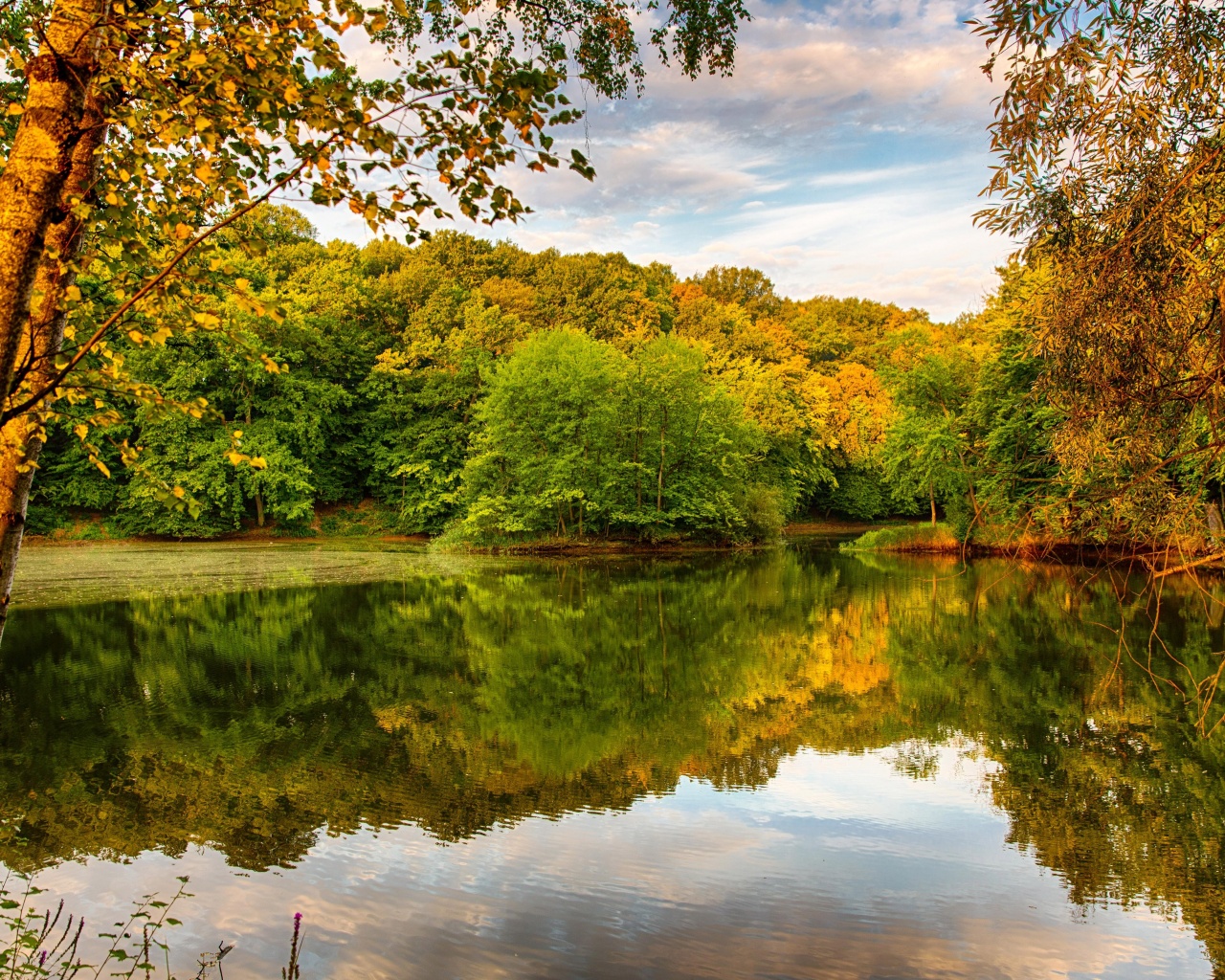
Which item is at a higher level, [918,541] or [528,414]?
[528,414]

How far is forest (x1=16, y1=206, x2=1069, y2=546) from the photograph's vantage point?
33.2 metres

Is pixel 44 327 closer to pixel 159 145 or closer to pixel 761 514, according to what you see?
pixel 159 145

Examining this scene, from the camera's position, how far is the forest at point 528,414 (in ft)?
109

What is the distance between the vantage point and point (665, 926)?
5.25m

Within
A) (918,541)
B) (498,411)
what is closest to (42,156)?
(498,411)

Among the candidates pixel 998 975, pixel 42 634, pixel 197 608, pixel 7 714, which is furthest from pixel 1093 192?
pixel 197 608

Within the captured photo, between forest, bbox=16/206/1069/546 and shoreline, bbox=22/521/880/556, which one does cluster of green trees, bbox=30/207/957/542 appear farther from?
shoreline, bbox=22/521/880/556

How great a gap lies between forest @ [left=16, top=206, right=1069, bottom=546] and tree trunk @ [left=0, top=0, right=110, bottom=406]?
23.3 m

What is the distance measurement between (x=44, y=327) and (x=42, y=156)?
21.5 inches

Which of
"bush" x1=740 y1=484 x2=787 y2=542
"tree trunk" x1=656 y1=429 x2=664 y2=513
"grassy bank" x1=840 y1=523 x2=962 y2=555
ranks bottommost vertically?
"grassy bank" x1=840 y1=523 x2=962 y2=555

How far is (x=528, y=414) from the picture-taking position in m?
34.5

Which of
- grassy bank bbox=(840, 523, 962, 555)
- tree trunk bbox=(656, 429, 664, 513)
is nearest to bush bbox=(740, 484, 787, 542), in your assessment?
tree trunk bbox=(656, 429, 664, 513)

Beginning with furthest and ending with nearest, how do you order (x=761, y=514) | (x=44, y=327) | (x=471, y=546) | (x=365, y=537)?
(x=365, y=537)
(x=761, y=514)
(x=471, y=546)
(x=44, y=327)

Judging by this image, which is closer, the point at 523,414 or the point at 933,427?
the point at 933,427
